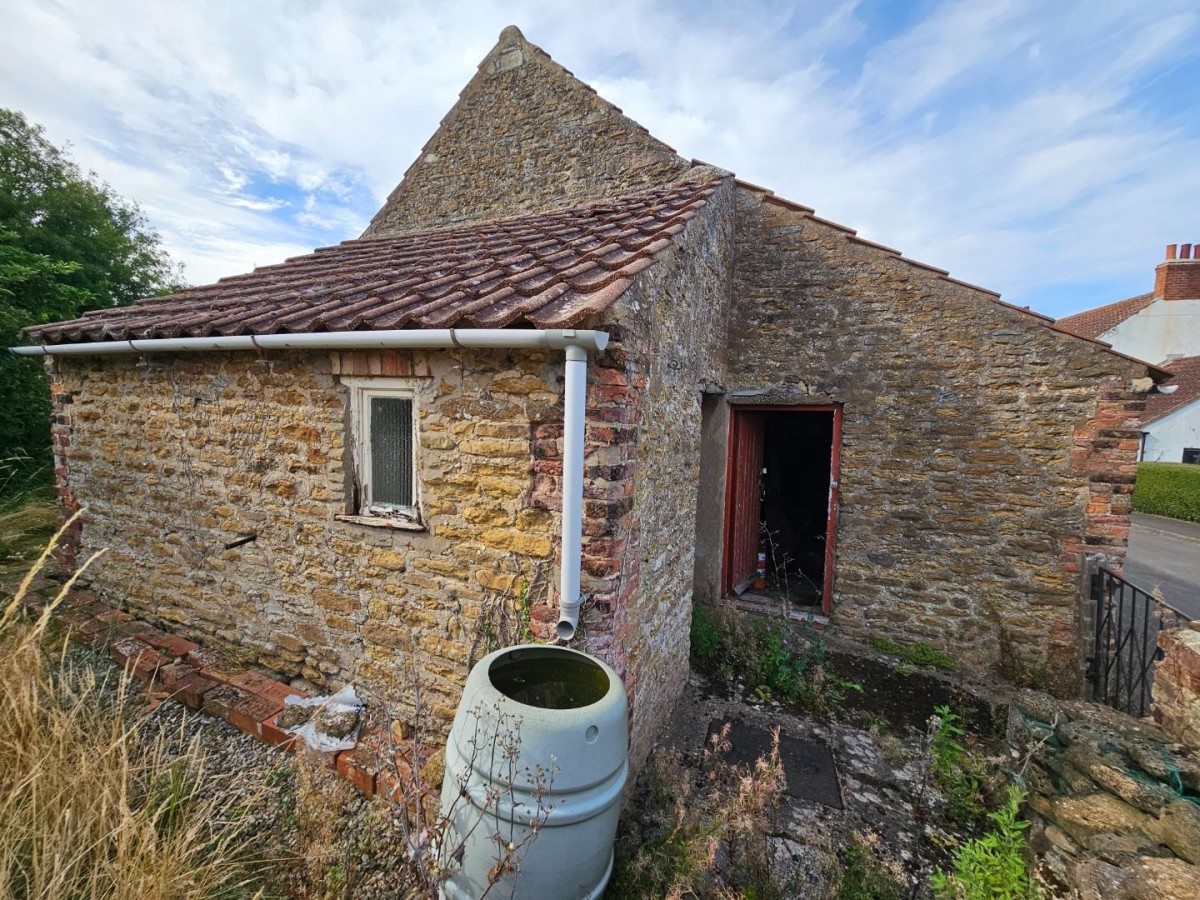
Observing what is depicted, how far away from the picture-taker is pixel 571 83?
6258 mm

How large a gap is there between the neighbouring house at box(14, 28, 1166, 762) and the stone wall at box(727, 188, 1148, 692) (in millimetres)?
23

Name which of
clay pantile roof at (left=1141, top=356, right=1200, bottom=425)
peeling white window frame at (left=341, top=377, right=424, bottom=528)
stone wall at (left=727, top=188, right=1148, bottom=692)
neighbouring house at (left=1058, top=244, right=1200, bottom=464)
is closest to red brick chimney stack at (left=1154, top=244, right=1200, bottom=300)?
neighbouring house at (left=1058, top=244, right=1200, bottom=464)

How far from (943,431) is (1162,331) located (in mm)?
23649

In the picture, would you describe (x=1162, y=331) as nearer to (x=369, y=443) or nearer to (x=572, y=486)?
(x=572, y=486)

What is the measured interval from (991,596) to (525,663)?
487cm

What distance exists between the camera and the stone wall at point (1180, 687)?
2.65 metres

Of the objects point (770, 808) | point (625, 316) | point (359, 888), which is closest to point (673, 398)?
point (625, 316)

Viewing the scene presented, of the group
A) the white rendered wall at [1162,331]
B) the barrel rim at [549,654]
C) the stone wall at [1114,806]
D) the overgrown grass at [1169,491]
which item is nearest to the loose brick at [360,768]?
the barrel rim at [549,654]

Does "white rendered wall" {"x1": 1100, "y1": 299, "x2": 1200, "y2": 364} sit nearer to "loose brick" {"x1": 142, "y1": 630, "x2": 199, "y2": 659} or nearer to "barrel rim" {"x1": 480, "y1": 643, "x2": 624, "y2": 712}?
"barrel rim" {"x1": 480, "y1": 643, "x2": 624, "y2": 712}

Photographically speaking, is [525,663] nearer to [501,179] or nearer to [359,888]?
[359,888]

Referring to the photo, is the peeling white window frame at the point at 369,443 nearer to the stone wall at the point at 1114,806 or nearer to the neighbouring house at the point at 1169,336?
the stone wall at the point at 1114,806

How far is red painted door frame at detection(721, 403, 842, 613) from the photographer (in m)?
5.48

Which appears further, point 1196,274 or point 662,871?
point 1196,274

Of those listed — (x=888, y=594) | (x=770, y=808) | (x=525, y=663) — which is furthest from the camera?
(x=888, y=594)
